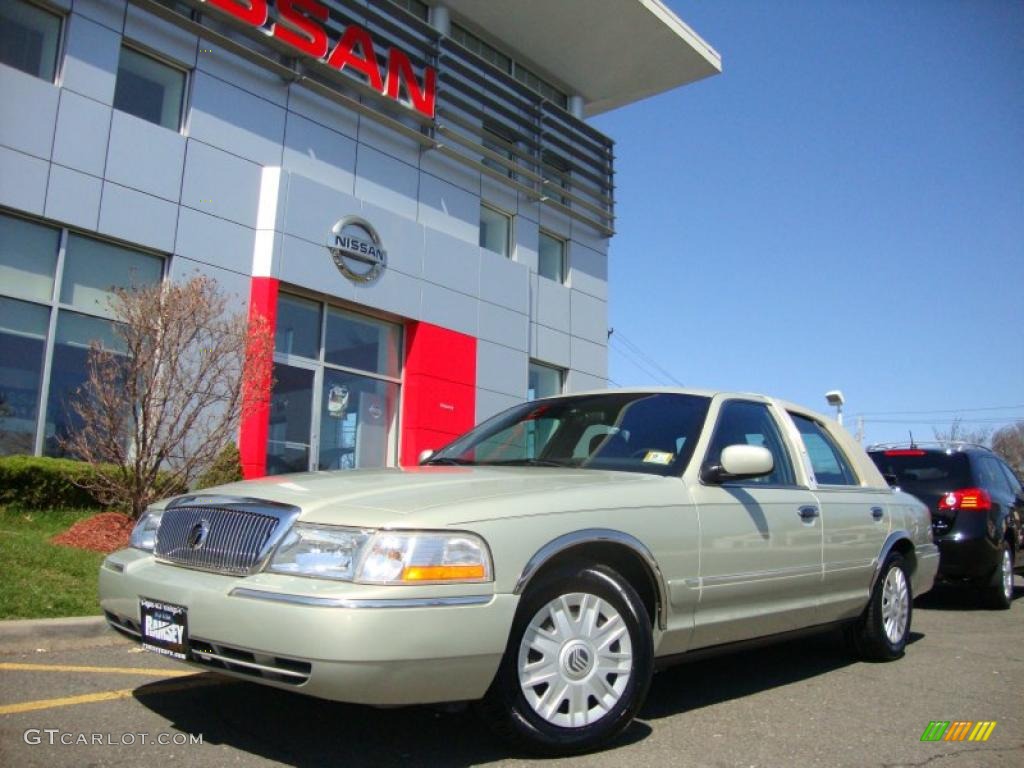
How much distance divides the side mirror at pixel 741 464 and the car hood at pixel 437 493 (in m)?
0.31

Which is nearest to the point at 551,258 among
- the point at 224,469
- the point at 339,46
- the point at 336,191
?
the point at 336,191

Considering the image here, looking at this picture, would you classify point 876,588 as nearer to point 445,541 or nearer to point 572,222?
point 445,541

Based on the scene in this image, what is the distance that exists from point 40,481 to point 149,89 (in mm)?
5911

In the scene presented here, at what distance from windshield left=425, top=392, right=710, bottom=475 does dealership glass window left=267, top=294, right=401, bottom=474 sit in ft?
27.6

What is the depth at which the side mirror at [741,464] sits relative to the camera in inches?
159

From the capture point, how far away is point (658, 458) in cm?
427

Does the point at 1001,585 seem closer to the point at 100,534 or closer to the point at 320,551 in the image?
the point at 320,551

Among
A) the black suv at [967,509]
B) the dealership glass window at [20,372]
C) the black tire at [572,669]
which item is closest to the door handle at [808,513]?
the black tire at [572,669]

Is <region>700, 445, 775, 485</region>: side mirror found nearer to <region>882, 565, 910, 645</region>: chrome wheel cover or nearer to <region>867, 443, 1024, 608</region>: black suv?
<region>882, 565, 910, 645</region>: chrome wheel cover

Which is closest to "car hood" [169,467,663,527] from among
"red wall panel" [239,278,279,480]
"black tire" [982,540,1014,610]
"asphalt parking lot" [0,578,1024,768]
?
"asphalt parking lot" [0,578,1024,768]

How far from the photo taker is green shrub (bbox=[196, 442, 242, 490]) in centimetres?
1062

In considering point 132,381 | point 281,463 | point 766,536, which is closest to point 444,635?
point 766,536

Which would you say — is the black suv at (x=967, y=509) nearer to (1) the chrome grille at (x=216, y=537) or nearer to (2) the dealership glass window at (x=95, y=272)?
(1) the chrome grille at (x=216, y=537)

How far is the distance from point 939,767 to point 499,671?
182 cm
